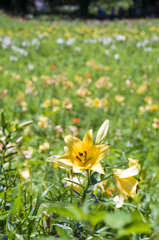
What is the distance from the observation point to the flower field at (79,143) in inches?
23.6

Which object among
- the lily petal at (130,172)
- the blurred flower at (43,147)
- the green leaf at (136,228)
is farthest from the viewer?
the blurred flower at (43,147)

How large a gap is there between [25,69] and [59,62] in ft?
3.29

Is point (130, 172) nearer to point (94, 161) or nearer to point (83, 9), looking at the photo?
point (94, 161)

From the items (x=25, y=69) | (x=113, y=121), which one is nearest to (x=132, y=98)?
(x=113, y=121)

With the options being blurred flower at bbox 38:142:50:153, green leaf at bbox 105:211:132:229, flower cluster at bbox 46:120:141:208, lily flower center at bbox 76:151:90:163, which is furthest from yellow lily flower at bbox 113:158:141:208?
blurred flower at bbox 38:142:50:153

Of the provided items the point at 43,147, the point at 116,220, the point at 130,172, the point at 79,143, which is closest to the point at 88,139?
the point at 79,143

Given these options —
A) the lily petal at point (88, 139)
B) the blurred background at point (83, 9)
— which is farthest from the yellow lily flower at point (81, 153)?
the blurred background at point (83, 9)

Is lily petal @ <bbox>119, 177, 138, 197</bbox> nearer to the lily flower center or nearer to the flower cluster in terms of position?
the flower cluster

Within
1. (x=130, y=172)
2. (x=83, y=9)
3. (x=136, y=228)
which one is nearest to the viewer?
(x=136, y=228)

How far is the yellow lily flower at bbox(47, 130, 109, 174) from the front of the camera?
0.59 meters

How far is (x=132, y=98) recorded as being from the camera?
3234mm

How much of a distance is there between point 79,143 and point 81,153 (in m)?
0.03

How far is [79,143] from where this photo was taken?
0.62 meters

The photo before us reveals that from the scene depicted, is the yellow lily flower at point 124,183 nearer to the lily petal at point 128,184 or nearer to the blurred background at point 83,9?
the lily petal at point 128,184
